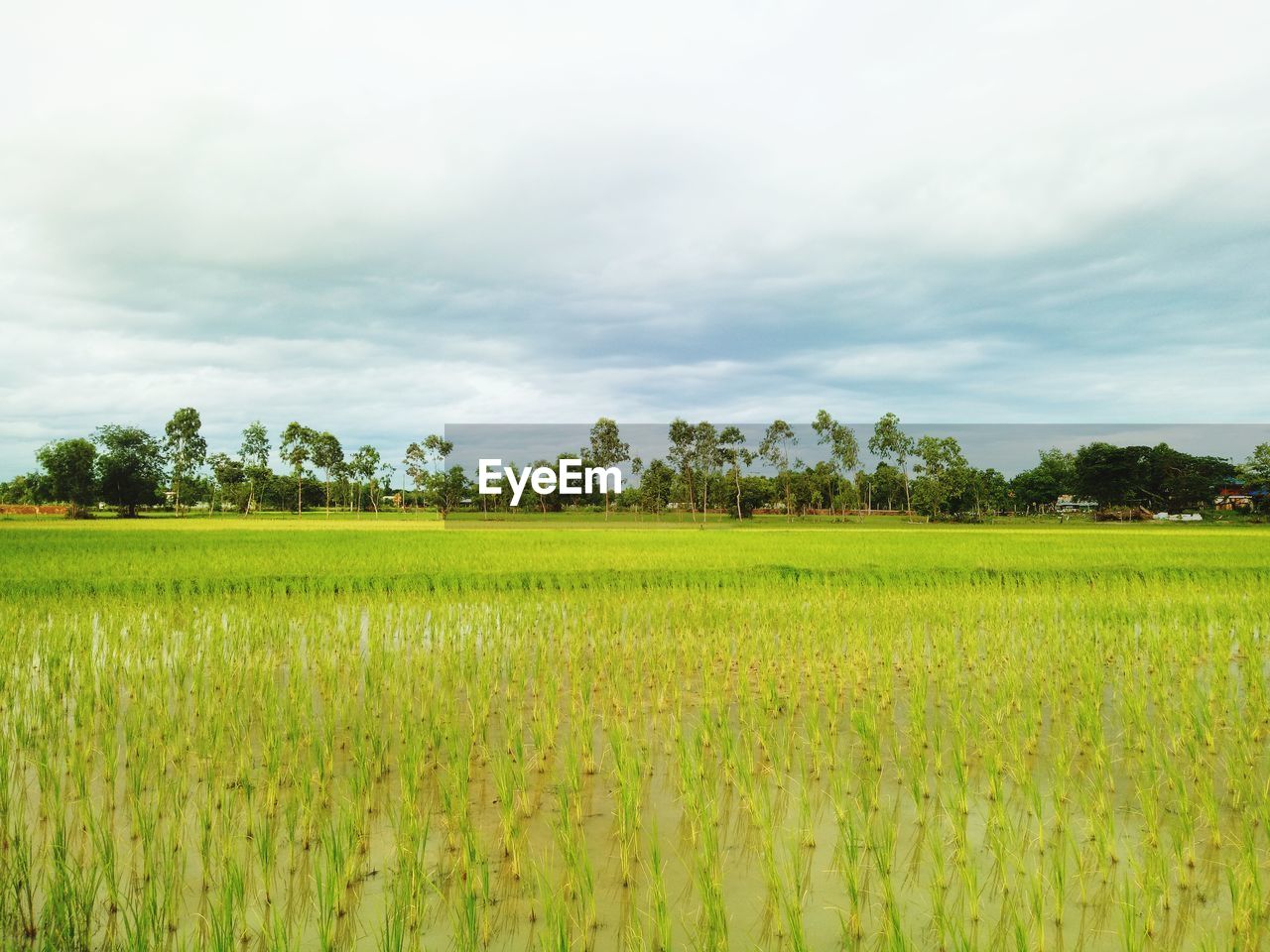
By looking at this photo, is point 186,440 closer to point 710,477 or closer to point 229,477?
point 229,477

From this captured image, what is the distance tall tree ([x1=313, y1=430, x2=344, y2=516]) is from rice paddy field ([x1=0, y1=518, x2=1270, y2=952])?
207 ft

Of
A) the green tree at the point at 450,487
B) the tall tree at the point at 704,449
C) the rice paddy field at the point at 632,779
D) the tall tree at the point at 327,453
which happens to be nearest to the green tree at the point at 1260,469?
the tall tree at the point at 704,449

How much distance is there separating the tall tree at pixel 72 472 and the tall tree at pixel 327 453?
697 inches

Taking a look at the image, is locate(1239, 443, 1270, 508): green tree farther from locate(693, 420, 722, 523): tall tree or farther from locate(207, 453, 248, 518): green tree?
Result: locate(207, 453, 248, 518): green tree

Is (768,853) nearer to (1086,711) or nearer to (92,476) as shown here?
(1086,711)

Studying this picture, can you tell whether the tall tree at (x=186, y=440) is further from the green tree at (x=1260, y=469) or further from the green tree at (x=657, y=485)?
the green tree at (x=1260, y=469)

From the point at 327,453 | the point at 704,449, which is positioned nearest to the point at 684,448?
the point at 704,449

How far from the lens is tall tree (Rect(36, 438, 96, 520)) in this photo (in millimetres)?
50375

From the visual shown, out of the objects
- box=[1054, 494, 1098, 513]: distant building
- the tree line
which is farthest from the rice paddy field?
box=[1054, 494, 1098, 513]: distant building

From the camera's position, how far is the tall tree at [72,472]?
50375mm

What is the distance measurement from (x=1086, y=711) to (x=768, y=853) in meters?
2.82

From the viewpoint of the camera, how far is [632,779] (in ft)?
10.5

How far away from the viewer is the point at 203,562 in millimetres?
11938

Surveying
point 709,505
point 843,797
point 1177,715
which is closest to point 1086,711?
point 1177,715
